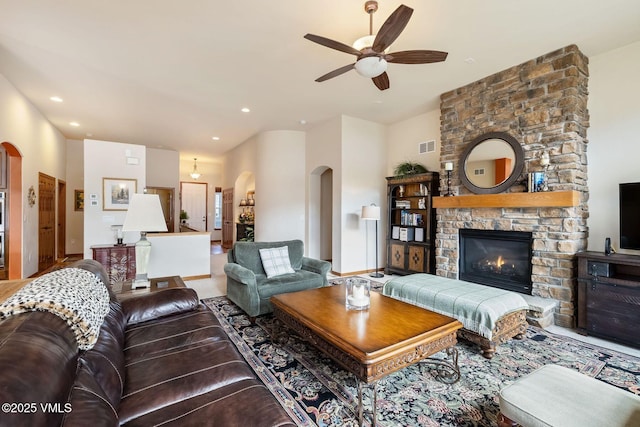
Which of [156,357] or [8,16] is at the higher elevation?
[8,16]

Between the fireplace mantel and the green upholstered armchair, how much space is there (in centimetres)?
217

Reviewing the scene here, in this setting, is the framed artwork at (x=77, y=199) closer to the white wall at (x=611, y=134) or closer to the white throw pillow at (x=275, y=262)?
the white throw pillow at (x=275, y=262)

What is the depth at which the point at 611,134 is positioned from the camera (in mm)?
3354

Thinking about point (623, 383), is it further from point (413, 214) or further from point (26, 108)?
point (26, 108)

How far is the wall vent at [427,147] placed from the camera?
5.38 meters

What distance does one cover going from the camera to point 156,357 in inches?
63.4

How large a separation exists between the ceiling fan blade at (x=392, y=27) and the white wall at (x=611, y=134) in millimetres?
2908

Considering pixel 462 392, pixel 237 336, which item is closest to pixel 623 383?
pixel 462 392

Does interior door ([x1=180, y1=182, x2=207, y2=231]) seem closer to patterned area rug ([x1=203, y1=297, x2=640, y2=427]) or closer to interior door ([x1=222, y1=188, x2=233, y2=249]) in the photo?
interior door ([x1=222, y1=188, x2=233, y2=249])

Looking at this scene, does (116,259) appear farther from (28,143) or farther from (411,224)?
(411,224)

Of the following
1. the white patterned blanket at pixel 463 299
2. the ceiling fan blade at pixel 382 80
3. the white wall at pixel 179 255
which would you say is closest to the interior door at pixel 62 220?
the white wall at pixel 179 255

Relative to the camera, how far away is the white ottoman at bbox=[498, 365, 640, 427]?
50.8 inches

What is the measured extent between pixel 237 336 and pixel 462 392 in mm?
2070

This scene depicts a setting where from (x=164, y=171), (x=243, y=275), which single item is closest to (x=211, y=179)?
(x=164, y=171)
